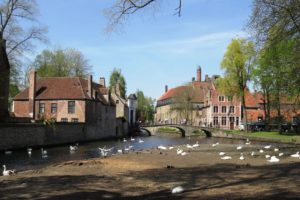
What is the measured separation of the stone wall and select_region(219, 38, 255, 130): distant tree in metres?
20.2

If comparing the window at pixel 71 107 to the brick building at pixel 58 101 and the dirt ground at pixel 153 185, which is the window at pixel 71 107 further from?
the dirt ground at pixel 153 185

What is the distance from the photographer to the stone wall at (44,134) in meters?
43.7

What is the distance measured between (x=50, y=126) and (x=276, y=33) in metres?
32.6

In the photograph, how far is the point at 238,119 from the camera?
329ft

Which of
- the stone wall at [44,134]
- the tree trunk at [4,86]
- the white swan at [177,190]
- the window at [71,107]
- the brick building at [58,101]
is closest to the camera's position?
the white swan at [177,190]

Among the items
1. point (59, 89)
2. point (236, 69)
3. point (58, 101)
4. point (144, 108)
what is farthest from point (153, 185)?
point (144, 108)

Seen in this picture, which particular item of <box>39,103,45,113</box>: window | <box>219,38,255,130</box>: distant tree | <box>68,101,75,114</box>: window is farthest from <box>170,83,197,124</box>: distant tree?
<box>39,103,45,113</box>: window

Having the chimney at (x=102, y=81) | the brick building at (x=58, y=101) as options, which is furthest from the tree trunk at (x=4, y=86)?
the chimney at (x=102, y=81)

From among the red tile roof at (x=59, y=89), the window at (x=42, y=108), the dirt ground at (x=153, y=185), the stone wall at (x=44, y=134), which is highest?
the red tile roof at (x=59, y=89)

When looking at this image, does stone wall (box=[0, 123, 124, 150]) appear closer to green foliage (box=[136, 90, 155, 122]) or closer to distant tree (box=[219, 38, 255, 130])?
distant tree (box=[219, 38, 255, 130])

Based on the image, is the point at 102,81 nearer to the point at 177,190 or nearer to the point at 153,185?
the point at 153,185

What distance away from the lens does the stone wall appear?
43688mm

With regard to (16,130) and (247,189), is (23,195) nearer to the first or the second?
(247,189)

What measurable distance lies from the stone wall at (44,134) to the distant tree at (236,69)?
20180 mm
